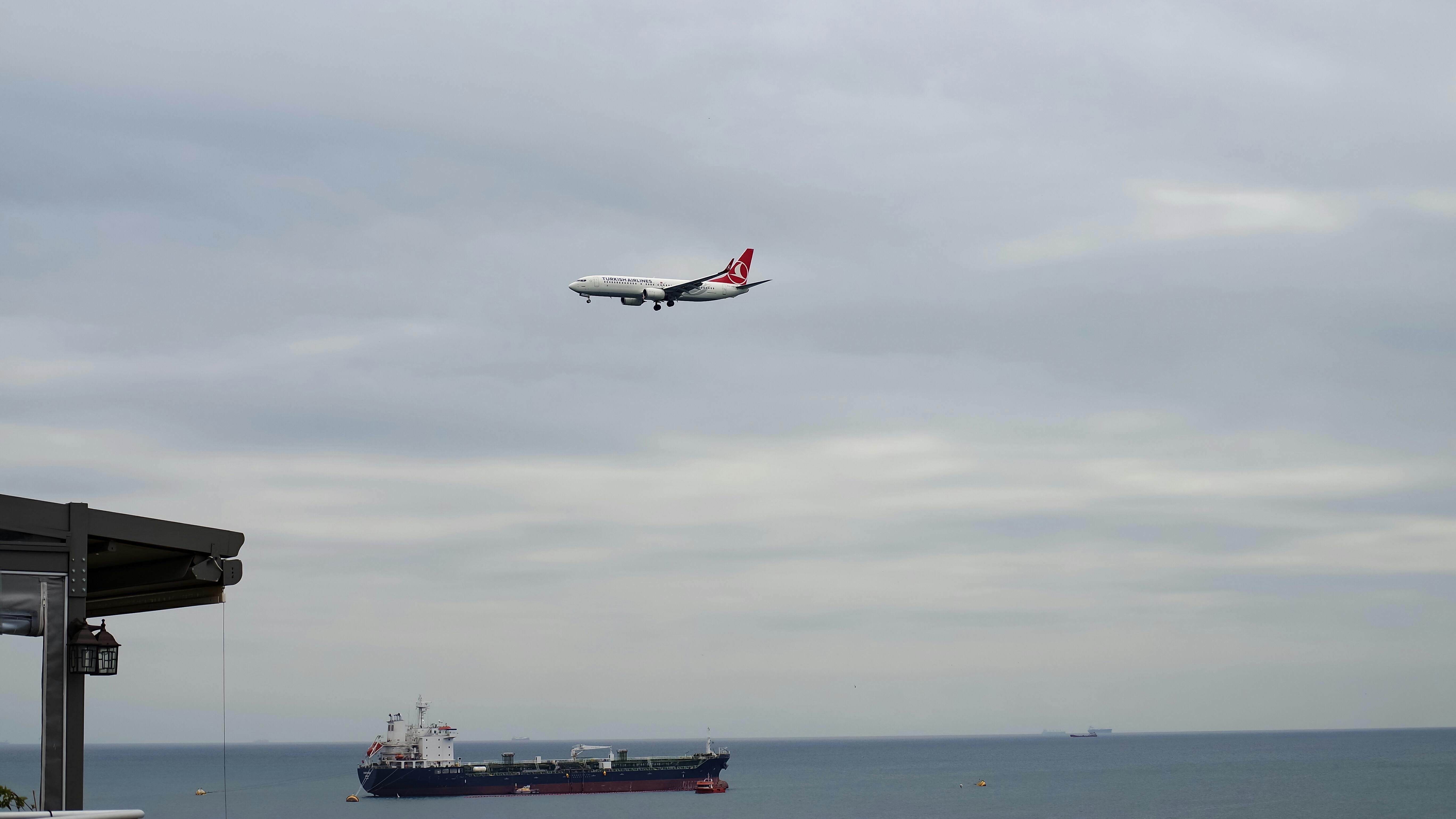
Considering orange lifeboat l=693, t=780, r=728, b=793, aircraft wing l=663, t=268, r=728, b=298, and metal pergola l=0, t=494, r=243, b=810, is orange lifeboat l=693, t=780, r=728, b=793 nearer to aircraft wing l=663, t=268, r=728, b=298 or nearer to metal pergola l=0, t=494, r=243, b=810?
aircraft wing l=663, t=268, r=728, b=298

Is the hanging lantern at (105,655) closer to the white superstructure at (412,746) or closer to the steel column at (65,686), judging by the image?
the steel column at (65,686)

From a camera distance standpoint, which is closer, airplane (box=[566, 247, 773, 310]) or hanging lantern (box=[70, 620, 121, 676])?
hanging lantern (box=[70, 620, 121, 676])

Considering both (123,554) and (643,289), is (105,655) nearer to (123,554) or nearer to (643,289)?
(123,554)

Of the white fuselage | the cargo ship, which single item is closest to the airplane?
the white fuselage

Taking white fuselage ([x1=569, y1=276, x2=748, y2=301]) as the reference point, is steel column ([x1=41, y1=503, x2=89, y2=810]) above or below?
below

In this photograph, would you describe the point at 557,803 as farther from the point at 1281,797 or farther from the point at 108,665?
the point at 108,665

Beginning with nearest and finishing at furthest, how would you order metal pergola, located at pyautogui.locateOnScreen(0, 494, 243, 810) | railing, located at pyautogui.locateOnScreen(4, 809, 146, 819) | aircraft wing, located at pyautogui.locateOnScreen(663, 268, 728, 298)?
railing, located at pyautogui.locateOnScreen(4, 809, 146, 819) → metal pergola, located at pyautogui.locateOnScreen(0, 494, 243, 810) → aircraft wing, located at pyautogui.locateOnScreen(663, 268, 728, 298)

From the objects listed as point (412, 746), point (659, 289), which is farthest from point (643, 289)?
point (412, 746)

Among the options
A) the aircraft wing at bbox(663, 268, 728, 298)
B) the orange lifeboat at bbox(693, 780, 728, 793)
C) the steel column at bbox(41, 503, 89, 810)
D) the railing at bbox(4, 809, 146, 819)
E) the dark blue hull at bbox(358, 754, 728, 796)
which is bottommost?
the orange lifeboat at bbox(693, 780, 728, 793)
